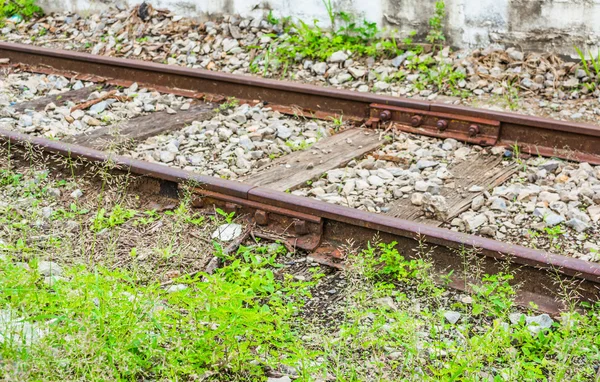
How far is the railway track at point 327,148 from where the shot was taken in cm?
405

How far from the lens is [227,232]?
4.71 meters

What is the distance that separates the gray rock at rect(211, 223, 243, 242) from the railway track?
12 cm

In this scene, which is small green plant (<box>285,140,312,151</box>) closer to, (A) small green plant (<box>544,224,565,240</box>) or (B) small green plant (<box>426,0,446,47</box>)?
(A) small green plant (<box>544,224,565,240</box>)

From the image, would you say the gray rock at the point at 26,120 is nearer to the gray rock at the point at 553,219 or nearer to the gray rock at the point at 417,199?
the gray rock at the point at 417,199

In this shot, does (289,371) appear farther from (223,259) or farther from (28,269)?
(28,269)

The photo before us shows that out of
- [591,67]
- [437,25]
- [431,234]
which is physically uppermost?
[437,25]

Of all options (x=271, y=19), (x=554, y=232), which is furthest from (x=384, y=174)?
(x=271, y=19)

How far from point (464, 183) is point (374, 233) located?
1.16 m

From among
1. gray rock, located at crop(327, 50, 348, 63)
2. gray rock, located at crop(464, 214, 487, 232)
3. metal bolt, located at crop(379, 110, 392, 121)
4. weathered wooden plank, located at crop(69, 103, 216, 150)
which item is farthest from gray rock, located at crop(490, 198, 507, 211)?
gray rock, located at crop(327, 50, 348, 63)

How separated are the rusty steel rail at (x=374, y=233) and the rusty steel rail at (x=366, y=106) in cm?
195

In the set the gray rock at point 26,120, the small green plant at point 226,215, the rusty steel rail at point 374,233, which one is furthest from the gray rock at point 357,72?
the small green plant at point 226,215

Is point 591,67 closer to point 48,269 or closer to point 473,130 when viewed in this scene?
point 473,130

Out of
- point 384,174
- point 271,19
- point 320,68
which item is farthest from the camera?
point 271,19

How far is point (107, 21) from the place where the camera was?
10391 millimetres
